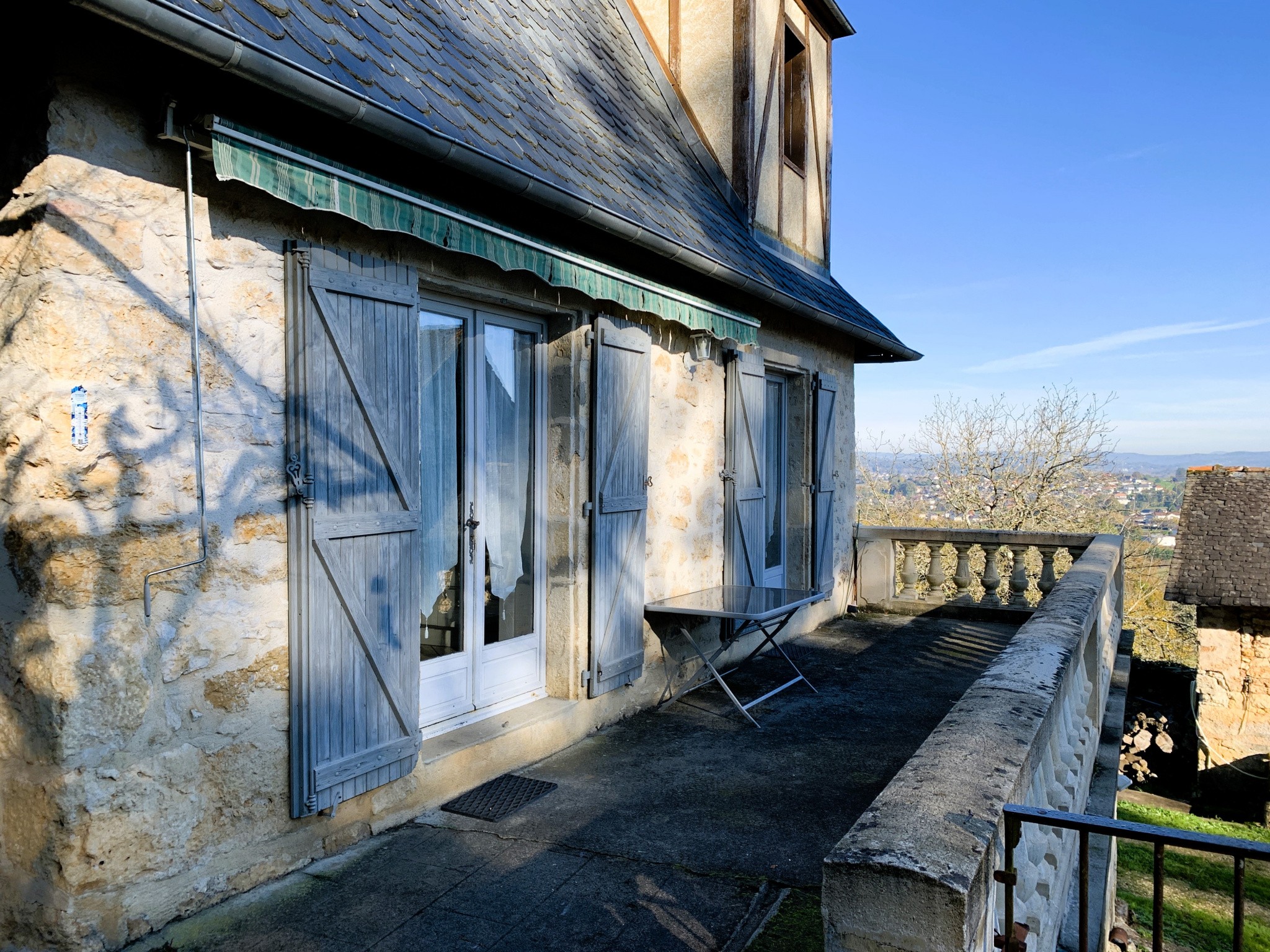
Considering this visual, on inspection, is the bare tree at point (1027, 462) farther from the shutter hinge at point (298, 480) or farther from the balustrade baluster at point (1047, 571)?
the shutter hinge at point (298, 480)

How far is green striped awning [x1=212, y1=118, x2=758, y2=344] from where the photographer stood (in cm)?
269

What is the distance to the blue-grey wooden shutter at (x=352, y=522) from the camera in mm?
3113

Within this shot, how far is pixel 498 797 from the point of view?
3.92 metres

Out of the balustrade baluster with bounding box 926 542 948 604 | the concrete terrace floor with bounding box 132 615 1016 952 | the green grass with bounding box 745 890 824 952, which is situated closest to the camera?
the green grass with bounding box 745 890 824 952

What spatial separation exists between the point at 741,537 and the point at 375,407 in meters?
3.78

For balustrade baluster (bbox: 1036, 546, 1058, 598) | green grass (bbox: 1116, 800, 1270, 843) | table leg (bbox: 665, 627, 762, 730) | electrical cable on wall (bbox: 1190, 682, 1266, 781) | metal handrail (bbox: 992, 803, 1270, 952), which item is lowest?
green grass (bbox: 1116, 800, 1270, 843)

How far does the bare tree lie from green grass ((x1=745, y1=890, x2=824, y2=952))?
1756 cm

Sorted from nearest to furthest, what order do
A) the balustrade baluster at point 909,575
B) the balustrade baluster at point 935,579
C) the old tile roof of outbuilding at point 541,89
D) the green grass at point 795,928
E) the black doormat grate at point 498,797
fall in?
the green grass at point 795,928 → the old tile roof of outbuilding at point 541,89 → the black doormat grate at point 498,797 → the balustrade baluster at point 935,579 → the balustrade baluster at point 909,575

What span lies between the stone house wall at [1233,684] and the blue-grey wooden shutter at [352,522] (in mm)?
15030

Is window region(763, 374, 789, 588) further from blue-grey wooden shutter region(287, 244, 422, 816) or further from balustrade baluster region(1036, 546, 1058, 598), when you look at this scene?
blue-grey wooden shutter region(287, 244, 422, 816)

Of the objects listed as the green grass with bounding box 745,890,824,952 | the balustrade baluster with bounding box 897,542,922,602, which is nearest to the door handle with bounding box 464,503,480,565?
the green grass with bounding box 745,890,824,952

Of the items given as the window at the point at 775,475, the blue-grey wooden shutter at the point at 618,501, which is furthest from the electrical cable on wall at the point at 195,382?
the window at the point at 775,475

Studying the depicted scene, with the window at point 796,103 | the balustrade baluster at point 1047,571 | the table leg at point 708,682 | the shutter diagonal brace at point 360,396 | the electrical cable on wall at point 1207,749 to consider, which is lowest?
the electrical cable on wall at point 1207,749

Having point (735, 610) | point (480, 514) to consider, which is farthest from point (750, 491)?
point (480, 514)
